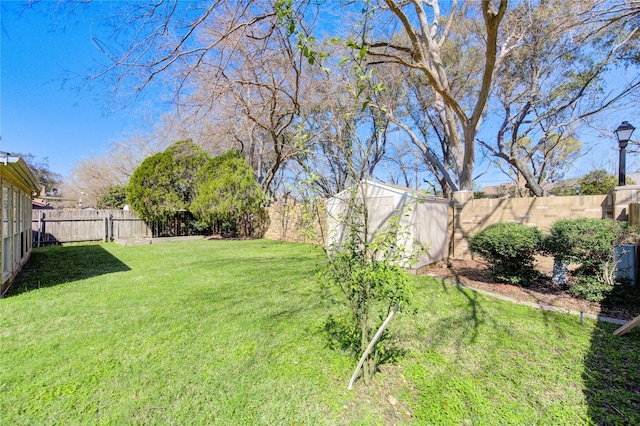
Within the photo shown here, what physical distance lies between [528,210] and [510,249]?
238 cm

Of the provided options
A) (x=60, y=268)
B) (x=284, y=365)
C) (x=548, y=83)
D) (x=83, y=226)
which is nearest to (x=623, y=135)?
(x=284, y=365)

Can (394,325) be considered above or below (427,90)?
below

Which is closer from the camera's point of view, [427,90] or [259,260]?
[259,260]

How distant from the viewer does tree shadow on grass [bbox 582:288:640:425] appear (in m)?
1.92

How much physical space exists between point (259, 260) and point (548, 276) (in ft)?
20.9

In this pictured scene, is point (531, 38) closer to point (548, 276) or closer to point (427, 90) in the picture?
point (427, 90)

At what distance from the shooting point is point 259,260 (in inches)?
303

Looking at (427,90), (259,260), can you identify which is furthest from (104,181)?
(427,90)

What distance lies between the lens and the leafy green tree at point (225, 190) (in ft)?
40.8

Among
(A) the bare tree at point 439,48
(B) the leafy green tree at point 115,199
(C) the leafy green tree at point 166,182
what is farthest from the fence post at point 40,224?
(A) the bare tree at point 439,48

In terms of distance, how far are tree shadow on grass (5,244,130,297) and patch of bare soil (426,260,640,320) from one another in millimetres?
7097

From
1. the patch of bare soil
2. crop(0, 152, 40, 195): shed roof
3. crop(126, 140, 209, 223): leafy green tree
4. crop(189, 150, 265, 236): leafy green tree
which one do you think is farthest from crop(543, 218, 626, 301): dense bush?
crop(126, 140, 209, 223): leafy green tree

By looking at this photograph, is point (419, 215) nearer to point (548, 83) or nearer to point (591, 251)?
point (591, 251)

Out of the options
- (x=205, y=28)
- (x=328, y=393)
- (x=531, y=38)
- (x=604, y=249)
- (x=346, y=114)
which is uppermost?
(x=531, y=38)
